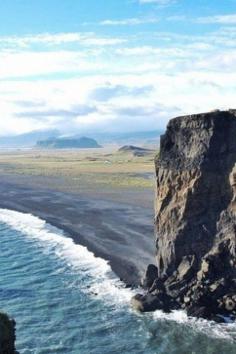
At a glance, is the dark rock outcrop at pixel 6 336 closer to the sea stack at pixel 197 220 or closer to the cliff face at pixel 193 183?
the sea stack at pixel 197 220

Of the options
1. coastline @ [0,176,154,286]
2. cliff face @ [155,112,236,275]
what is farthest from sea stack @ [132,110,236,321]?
coastline @ [0,176,154,286]

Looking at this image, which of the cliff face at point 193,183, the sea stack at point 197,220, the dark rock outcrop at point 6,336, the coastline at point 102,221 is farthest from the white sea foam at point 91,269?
the dark rock outcrop at point 6,336

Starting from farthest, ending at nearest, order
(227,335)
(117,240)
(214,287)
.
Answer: (117,240)
(214,287)
(227,335)

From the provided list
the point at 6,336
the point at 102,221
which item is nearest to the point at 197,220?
the point at 6,336

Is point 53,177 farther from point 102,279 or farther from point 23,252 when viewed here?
point 102,279

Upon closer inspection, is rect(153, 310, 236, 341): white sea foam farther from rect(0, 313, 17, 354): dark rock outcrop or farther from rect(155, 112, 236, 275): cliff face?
rect(0, 313, 17, 354): dark rock outcrop

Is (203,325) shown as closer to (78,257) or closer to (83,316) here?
(83,316)

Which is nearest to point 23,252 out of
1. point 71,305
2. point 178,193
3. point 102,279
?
point 102,279
